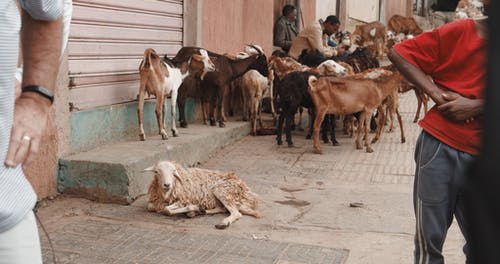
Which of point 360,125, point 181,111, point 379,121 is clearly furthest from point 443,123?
point 379,121

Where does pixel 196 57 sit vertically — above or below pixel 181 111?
above

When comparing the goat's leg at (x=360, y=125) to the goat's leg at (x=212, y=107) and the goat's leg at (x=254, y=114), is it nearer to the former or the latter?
the goat's leg at (x=254, y=114)

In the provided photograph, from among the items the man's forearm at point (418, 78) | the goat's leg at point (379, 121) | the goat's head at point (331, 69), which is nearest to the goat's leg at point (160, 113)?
the goat's leg at point (379, 121)

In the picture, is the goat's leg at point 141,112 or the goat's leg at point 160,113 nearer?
the goat's leg at point 141,112

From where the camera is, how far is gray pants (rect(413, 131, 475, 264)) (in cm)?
298

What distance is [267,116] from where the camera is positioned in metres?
11.8

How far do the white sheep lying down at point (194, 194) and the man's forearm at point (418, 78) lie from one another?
2.54 metres

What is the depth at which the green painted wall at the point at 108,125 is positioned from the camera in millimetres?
6332

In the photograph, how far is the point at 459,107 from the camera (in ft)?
9.67

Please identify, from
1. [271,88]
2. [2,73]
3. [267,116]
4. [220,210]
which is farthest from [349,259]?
[267,116]

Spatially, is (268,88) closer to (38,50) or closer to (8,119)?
(38,50)

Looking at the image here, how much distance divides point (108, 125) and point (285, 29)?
7385 mm

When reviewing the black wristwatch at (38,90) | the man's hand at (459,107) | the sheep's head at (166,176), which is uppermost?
the black wristwatch at (38,90)

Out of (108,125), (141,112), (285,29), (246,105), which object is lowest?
(246,105)
